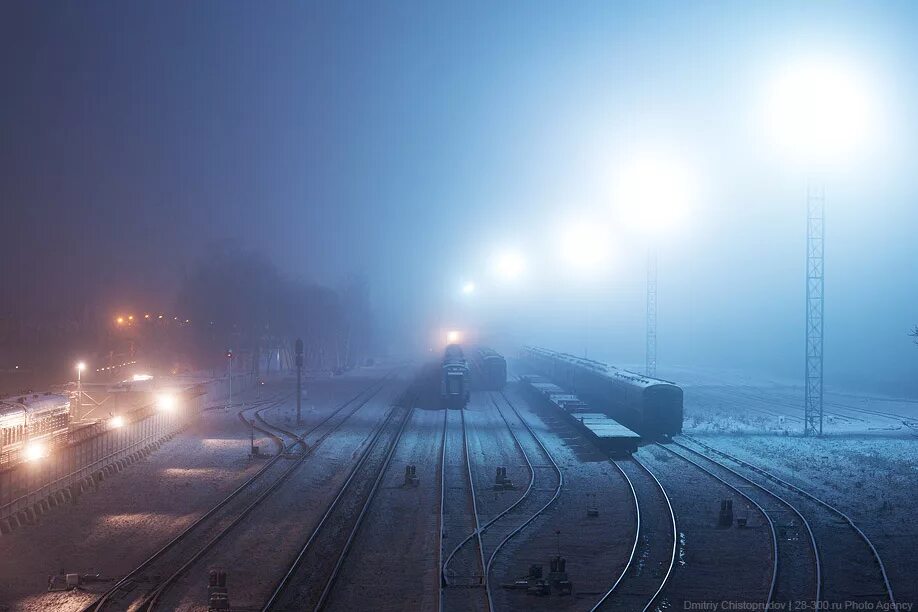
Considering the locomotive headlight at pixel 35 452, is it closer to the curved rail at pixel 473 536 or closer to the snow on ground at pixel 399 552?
the snow on ground at pixel 399 552

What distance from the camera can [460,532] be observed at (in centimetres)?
1750

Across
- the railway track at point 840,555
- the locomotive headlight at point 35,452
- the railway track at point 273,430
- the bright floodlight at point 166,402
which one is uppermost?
the locomotive headlight at point 35,452

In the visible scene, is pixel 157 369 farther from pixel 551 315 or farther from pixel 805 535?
pixel 805 535

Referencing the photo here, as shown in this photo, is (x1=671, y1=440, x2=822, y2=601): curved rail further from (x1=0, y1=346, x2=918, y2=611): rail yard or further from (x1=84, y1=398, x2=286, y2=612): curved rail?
(x1=84, y1=398, x2=286, y2=612): curved rail

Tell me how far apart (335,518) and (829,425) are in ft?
95.2

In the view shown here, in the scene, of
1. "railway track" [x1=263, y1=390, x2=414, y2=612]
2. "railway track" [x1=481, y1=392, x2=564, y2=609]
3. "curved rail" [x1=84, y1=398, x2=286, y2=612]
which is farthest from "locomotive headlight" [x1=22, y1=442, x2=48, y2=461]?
"railway track" [x1=481, y1=392, x2=564, y2=609]

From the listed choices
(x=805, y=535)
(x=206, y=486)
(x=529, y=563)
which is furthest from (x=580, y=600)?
(x=206, y=486)

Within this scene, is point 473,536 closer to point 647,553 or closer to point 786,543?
point 647,553

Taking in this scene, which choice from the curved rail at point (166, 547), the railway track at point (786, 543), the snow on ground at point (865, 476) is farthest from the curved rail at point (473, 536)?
the snow on ground at point (865, 476)

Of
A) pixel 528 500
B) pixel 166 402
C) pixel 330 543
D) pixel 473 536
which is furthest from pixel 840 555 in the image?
pixel 166 402

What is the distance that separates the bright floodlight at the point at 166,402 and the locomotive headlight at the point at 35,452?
1005cm

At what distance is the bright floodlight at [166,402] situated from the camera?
33.4 m

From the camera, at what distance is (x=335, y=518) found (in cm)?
1892

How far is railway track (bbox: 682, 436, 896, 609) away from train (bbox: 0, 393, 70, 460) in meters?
20.4
